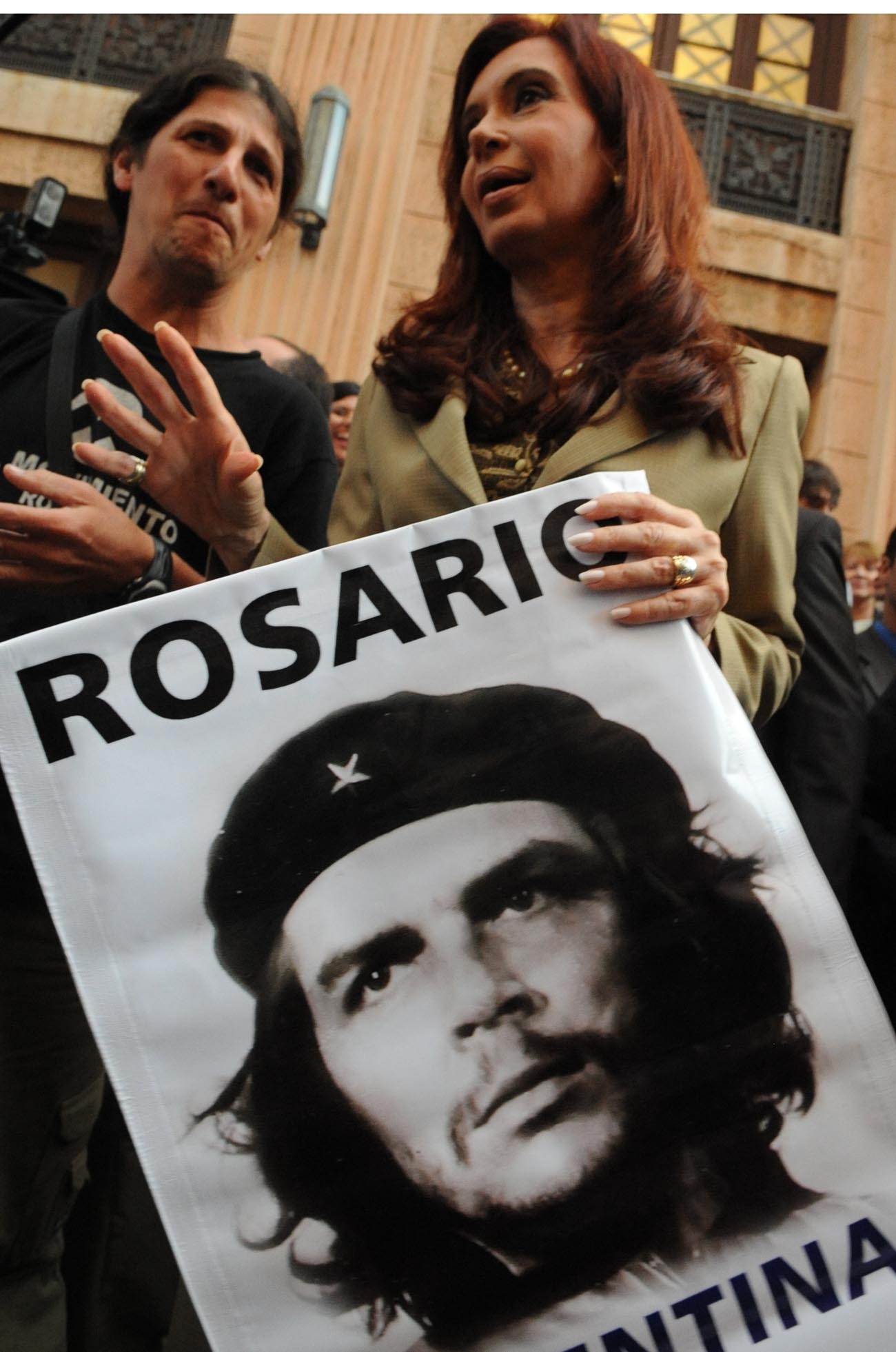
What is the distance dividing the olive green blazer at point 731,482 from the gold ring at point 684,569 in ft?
0.40

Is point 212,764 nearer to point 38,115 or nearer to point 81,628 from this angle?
point 81,628

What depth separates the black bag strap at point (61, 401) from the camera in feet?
5.06

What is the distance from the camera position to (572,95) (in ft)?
4.81

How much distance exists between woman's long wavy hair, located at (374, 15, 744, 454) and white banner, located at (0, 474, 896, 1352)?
25 centimetres

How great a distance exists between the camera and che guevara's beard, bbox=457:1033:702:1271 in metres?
0.95

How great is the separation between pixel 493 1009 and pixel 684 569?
42 centimetres

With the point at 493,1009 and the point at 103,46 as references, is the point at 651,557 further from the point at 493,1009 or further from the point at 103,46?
the point at 103,46

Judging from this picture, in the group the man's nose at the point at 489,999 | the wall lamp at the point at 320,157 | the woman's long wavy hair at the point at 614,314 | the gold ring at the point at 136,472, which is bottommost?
the man's nose at the point at 489,999

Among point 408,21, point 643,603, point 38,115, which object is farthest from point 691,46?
point 643,603

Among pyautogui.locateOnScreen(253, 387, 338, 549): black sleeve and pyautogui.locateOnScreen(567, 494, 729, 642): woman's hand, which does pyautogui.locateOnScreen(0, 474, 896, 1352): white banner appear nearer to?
pyautogui.locateOnScreen(567, 494, 729, 642): woman's hand

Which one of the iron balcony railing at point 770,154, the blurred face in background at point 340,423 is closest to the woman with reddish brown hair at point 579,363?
the blurred face in background at point 340,423

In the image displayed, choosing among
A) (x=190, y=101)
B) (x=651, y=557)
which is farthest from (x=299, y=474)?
(x=651, y=557)

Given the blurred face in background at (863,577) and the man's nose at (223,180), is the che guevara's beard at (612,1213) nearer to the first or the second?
the man's nose at (223,180)

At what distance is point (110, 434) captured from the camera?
62.6 inches
